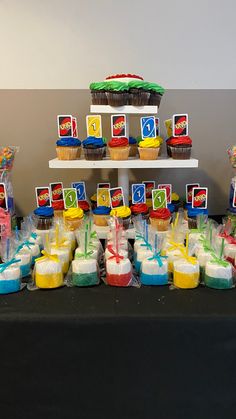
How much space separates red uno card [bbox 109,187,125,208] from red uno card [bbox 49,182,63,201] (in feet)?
0.98

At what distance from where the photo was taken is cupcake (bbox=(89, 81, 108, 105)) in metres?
1.46

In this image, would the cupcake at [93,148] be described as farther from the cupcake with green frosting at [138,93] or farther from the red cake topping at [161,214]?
the red cake topping at [161,214]

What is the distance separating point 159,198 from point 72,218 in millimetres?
446

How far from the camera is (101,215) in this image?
1597 millimetres

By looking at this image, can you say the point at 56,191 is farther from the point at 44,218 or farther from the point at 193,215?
the point at 193,215

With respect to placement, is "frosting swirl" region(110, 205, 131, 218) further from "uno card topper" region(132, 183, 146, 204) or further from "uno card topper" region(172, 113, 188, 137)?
"uno card topper" region(172, 113, 188, 137)

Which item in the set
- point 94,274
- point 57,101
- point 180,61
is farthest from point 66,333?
point 180,61

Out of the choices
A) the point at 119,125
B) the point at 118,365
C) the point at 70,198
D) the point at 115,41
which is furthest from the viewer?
the point at 115,41

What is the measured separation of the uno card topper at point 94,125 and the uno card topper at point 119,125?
83 mm

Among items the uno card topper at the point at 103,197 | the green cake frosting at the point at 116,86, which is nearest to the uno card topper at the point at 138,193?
the uno card topper at the point at 103,197

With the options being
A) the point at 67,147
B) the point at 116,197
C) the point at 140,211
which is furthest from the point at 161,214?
the point at 67,147

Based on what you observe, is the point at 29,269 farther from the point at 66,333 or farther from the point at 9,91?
the point at 9,91

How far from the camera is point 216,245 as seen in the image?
1.22 meters

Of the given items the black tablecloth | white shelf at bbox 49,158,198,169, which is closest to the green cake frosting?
white shelf at bbox 49,158,198,169
